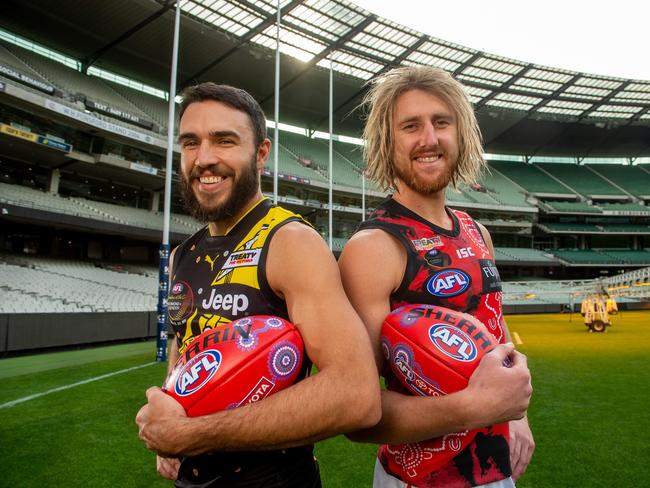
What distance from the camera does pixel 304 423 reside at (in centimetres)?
135

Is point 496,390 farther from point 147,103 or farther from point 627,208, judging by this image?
point 627,208

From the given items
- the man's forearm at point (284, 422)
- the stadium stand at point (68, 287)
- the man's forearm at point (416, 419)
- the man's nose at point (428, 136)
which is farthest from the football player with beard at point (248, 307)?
the stadium stand at point (68, 287)

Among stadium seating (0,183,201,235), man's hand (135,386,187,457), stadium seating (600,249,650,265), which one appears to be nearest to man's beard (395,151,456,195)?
man's hand (135,386,187,457)

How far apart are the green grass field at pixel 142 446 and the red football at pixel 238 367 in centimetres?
305

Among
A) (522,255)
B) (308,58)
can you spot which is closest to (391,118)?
(308,58)

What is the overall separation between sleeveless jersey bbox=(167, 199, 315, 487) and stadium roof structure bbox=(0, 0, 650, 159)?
17.8m

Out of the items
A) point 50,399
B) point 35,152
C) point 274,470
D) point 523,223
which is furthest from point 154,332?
point 523,223

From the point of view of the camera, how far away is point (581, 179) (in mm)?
53625

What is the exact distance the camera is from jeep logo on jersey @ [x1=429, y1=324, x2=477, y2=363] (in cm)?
150

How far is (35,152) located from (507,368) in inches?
1069

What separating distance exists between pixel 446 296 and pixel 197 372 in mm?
968

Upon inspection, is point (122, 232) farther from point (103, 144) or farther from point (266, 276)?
point (266, 276)

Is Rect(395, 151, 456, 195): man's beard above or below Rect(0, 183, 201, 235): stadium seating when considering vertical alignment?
below

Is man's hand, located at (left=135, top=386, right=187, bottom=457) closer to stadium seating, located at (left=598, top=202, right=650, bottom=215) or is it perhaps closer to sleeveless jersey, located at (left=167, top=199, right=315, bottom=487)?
sleeveless jersey, located at (left=167, top=199, right=315, bottom=487)
